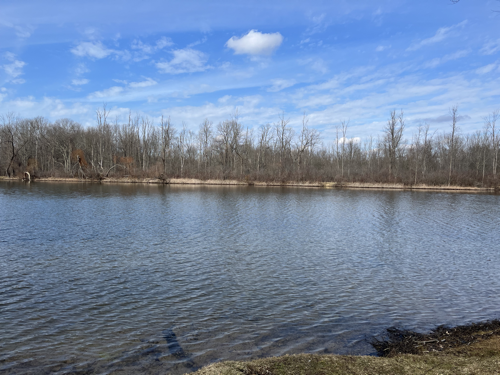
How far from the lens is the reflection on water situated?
19.5 feet

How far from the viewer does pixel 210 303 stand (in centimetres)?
803

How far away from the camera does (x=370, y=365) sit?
466 cm

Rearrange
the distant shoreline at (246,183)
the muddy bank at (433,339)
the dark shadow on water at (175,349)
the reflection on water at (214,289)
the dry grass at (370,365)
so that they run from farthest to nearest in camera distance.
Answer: the distant shoreline at (246,183) → the reflection on water at (214,289) → the muddy bank at (433,339) → the dark shadow on water at (175,349) → the dry grass at (370,365)

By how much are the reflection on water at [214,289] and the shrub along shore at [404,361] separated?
0.75m

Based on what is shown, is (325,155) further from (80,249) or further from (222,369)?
(222,369)

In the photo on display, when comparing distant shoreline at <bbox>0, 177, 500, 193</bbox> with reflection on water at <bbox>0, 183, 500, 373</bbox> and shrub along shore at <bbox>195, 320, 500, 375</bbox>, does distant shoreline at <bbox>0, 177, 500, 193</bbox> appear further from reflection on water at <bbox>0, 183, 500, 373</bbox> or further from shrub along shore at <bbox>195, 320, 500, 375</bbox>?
shrub along shore at <bbox>195, 320, 500, 375</bbox>

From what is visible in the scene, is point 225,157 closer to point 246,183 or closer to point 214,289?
point 246,183

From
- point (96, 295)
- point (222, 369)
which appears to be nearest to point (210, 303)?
point (96, 295)

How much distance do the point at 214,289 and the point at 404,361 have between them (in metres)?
5.20

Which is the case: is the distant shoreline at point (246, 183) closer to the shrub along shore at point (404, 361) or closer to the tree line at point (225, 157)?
the tree line at point (225, 157)

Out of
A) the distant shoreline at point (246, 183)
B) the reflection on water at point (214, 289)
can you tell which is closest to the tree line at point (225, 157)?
the distant shoreline at point (246, 183)

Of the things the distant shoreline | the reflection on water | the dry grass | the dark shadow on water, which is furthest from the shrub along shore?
the distant shoreline

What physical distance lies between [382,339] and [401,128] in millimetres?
66956

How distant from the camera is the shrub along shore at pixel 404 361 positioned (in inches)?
173
